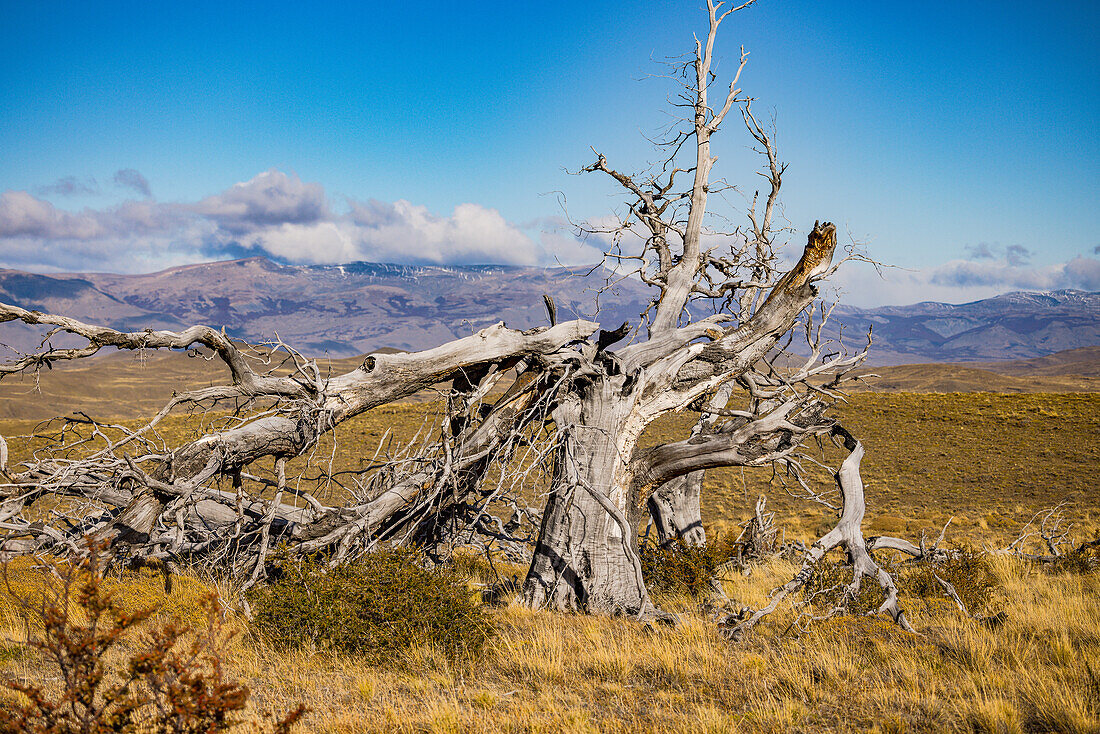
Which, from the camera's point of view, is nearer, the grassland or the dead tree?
the grassland

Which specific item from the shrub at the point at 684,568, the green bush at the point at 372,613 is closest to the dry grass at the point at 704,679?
the green bush at the point at 372,613

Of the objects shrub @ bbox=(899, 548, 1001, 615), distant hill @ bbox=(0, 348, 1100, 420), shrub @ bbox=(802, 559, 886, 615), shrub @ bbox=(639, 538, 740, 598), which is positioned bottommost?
distant hill @ bbox=(0, 348, 1100, 420)

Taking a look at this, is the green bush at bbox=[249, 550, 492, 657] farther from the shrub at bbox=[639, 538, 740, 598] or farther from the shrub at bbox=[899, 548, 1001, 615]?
the shrub at bbox=[899, 548, 1001, 615]

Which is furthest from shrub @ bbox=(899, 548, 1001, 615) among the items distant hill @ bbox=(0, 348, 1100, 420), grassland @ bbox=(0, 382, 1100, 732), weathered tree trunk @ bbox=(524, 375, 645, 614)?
distant hill @ bbox=(0, 348, 1100, 420)

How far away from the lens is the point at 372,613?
5438mm

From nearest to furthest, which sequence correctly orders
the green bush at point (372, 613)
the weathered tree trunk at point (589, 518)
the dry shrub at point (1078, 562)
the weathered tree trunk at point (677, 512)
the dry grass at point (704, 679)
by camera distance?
the dry grass at point (704, 679)
the green bush at point (372, 613)
the weathered tree trunk at point (589, 518)
the dry shrub at point (1078, 562)
the weathered tree trunk at point (677, 512)

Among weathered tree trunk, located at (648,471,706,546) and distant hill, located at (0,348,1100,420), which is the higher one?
weathered tree trunk, located at (648,471,706,546)

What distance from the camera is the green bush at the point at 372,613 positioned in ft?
17.3

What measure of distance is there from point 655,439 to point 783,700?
26787 millimetres

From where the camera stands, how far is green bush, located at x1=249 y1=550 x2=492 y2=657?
5.29 m

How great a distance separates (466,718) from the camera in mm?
4035

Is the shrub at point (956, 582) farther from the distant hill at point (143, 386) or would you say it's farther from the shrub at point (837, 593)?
the distant hill at point (143, 386)

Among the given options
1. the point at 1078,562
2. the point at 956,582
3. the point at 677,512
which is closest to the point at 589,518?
the point at 677,512

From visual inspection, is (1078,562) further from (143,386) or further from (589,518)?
(143,386)
